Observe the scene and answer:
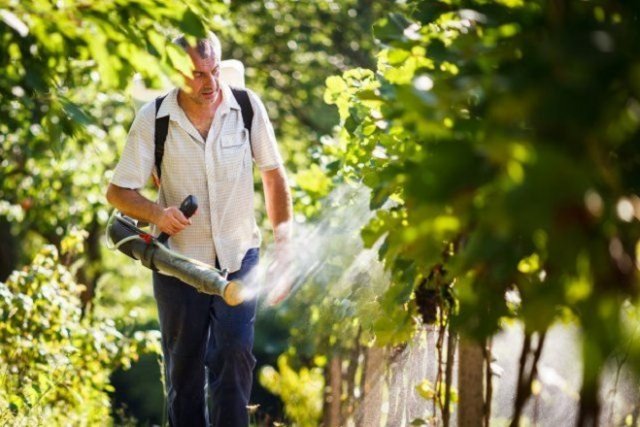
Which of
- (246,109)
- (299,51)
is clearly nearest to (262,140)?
(246,109)

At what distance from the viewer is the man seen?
4379 mm

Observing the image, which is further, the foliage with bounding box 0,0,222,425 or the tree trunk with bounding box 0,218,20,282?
the tree trunk with bounding box 0,218,20,282

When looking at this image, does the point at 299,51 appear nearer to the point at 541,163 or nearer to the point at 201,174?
the point at 201,174

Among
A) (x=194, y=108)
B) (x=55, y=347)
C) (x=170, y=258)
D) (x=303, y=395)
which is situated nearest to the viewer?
(x=170, y=258)

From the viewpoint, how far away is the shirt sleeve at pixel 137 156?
4367mm

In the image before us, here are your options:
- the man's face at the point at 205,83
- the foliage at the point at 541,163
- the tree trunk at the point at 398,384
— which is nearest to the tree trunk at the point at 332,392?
the tree trunk at the point at 398,384

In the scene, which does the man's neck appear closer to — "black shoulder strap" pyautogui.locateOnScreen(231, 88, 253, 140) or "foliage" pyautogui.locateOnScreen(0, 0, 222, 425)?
"black shoulder strap" pyautogui.locateOnScreen(231, 88, 253, 140)

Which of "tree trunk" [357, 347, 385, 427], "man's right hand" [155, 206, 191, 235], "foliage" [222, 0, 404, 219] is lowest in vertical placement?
"foliage" [222, 0, 404, 219]

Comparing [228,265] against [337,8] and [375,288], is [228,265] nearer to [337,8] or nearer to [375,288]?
[375,288]

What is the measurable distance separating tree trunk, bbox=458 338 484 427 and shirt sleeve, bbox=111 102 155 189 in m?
1.52

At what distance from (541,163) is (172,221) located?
291 centimetres

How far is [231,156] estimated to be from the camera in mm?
4426

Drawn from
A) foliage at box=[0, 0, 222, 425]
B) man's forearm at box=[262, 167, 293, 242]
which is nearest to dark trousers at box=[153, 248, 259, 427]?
man's forearm at box=[262, 167, 293, 242]

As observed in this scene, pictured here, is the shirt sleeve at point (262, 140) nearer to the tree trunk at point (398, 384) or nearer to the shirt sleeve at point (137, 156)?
the shirt sleeve at point (137, 156)
